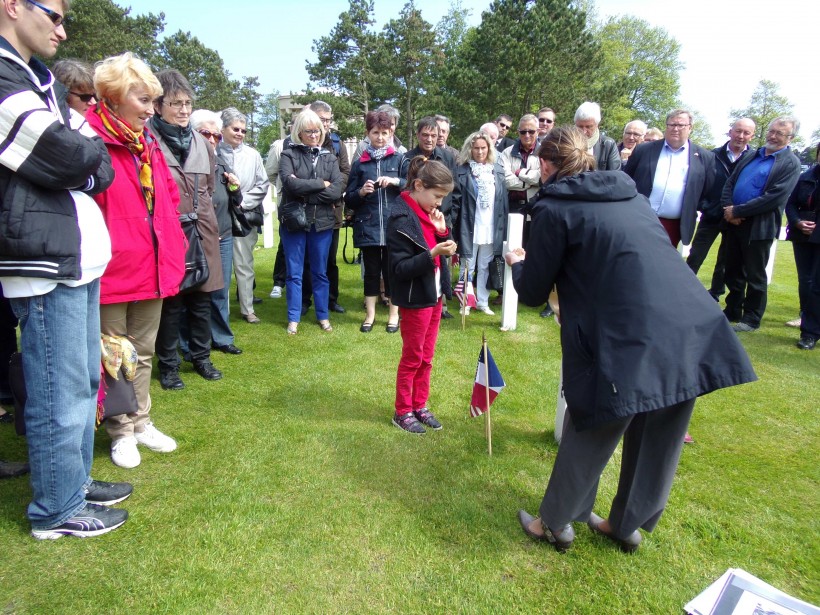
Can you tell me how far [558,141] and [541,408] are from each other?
2460 mm

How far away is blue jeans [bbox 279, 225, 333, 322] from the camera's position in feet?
19.5

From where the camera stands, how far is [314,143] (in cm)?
575

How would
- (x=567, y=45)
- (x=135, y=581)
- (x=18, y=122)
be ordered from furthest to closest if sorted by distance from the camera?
(x=567, y=45)
(x=135, y=581)
(x=18, y=122)

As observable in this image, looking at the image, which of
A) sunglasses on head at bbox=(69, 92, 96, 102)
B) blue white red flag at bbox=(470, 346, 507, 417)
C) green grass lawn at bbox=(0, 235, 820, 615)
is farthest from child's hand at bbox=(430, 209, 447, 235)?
sunglasses on head at bbox=(69, 92, 96, 102)

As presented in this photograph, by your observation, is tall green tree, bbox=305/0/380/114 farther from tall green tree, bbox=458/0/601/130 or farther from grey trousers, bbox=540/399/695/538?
grey trousers, bbox=540/399/695/538

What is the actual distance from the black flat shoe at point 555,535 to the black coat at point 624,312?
68cm

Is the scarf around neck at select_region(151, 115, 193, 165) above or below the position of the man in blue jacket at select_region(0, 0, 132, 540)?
above

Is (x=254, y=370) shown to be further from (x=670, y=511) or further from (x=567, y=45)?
(x=567, y=45)

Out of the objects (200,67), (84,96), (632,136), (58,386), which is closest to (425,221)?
(58,386)

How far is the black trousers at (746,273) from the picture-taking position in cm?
651

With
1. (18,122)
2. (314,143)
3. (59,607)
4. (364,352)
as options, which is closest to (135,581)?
(59,607)

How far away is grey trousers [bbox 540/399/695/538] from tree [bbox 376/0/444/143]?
36510mm

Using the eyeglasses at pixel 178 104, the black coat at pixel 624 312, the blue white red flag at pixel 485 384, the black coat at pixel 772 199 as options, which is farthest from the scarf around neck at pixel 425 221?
the black coat at pixel 772 199

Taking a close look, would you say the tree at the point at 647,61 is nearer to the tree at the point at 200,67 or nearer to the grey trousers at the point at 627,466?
the tree at the point at 200,67
